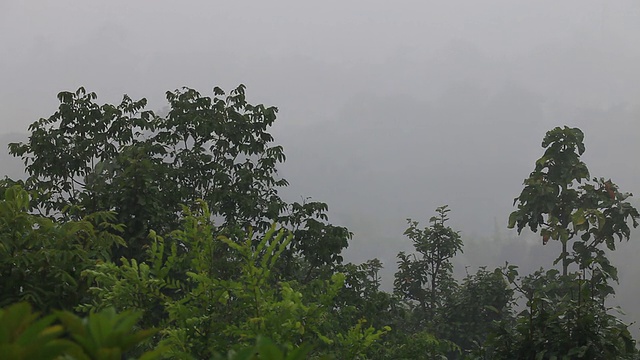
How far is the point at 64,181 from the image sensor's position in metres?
11.3

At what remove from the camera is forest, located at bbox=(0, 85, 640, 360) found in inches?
130

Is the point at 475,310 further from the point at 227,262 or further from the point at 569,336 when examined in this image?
the point at 569,336

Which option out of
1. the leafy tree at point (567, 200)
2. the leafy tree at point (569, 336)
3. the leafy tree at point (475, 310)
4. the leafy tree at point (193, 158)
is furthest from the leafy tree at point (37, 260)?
the leafy tree at point (475, 310)

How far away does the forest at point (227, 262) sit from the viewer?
3.30m

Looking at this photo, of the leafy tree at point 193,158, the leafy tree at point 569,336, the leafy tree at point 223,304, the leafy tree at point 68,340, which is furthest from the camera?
the leafy tree at point 193,158

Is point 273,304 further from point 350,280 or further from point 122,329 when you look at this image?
point 350,280

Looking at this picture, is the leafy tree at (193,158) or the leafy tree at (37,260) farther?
the leafy tree at (193,158)

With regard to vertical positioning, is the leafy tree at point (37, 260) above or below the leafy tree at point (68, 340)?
above

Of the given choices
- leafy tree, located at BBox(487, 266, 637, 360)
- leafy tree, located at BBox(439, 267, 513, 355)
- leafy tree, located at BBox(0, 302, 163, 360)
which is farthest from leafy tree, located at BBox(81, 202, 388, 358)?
leafy tree, located at BBox(439, 267, 513, 355)

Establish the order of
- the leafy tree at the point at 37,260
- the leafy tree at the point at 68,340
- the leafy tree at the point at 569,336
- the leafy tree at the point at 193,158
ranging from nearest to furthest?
1. the leafy tree at the point at 68,340
2. the leafy tree at the point at 37,260
3. the leafy tree at the point at 569,336
4. the leafy tree at the point at 193,158

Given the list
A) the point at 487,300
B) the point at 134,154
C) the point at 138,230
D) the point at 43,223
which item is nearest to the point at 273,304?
the point at 43,223

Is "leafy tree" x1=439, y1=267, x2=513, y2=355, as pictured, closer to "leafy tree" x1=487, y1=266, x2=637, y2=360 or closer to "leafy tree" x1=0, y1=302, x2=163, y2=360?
"leafy tree" x1=487, y1=266, x2=637, y2=360

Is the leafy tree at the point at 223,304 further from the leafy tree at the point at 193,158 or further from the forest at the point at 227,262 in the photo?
the leafy tree at the point at 193,158

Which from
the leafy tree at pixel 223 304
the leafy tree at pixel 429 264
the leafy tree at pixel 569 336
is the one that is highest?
the leafy tree at pixel 429 264
